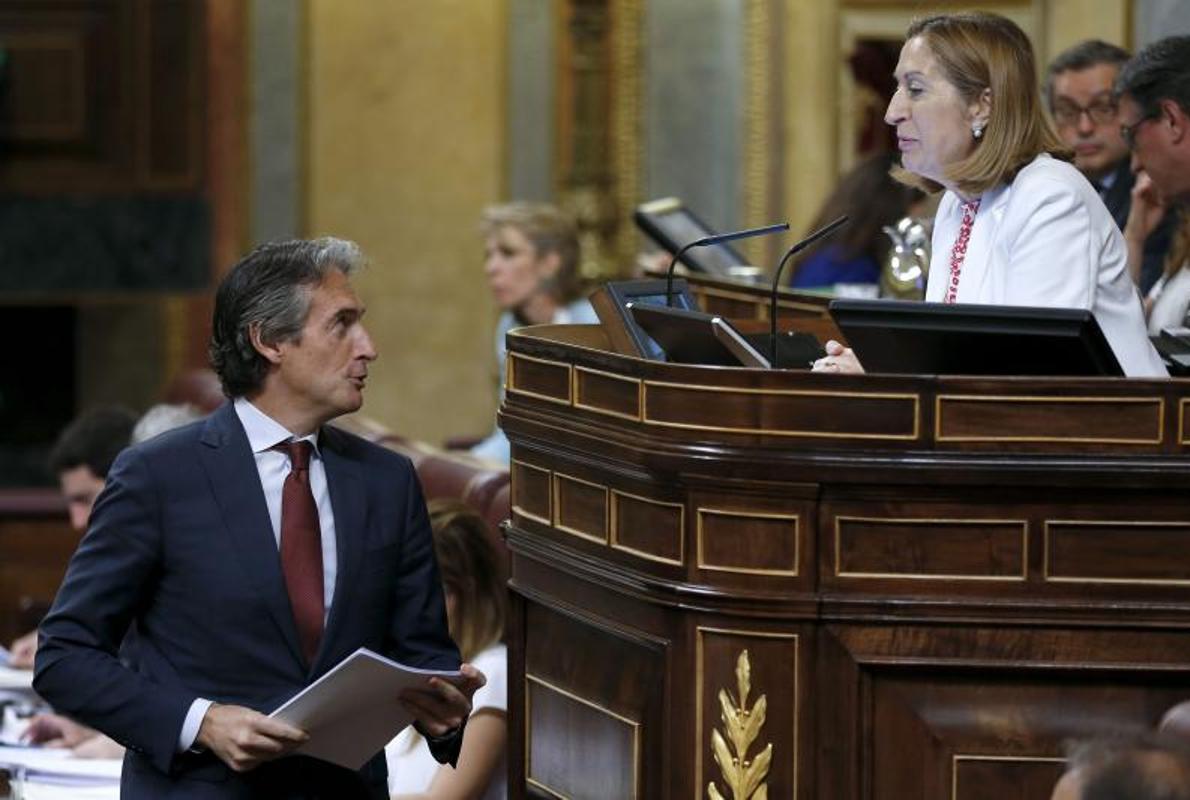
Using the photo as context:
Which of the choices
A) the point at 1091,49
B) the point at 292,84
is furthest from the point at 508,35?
the point at 1091,49

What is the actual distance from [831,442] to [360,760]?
86 cm

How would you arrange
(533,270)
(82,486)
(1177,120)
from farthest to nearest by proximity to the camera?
(533,270) → (82,486) → (1177,120)

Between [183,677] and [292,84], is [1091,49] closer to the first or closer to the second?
[183,677]

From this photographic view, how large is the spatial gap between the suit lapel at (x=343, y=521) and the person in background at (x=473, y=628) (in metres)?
0.80

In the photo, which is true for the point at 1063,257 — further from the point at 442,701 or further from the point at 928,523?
the point at 442,701

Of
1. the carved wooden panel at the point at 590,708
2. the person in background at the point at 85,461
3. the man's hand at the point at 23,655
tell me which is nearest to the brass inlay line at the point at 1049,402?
the carved wooden panel at the point at 590,708

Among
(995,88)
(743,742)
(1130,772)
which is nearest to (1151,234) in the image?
(995,88)

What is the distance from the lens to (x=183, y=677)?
12.4 feet

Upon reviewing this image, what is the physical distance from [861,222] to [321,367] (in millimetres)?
3922

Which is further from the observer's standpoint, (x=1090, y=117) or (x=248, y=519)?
(x=1090, y=117)

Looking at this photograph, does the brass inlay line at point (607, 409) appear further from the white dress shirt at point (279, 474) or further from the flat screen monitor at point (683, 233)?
the flat screen monitor at point (683, 233)

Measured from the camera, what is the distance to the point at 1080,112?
233 inches

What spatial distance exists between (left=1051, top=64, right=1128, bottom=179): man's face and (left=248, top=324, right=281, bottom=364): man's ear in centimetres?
259

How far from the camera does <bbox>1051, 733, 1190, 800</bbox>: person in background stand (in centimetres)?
245
